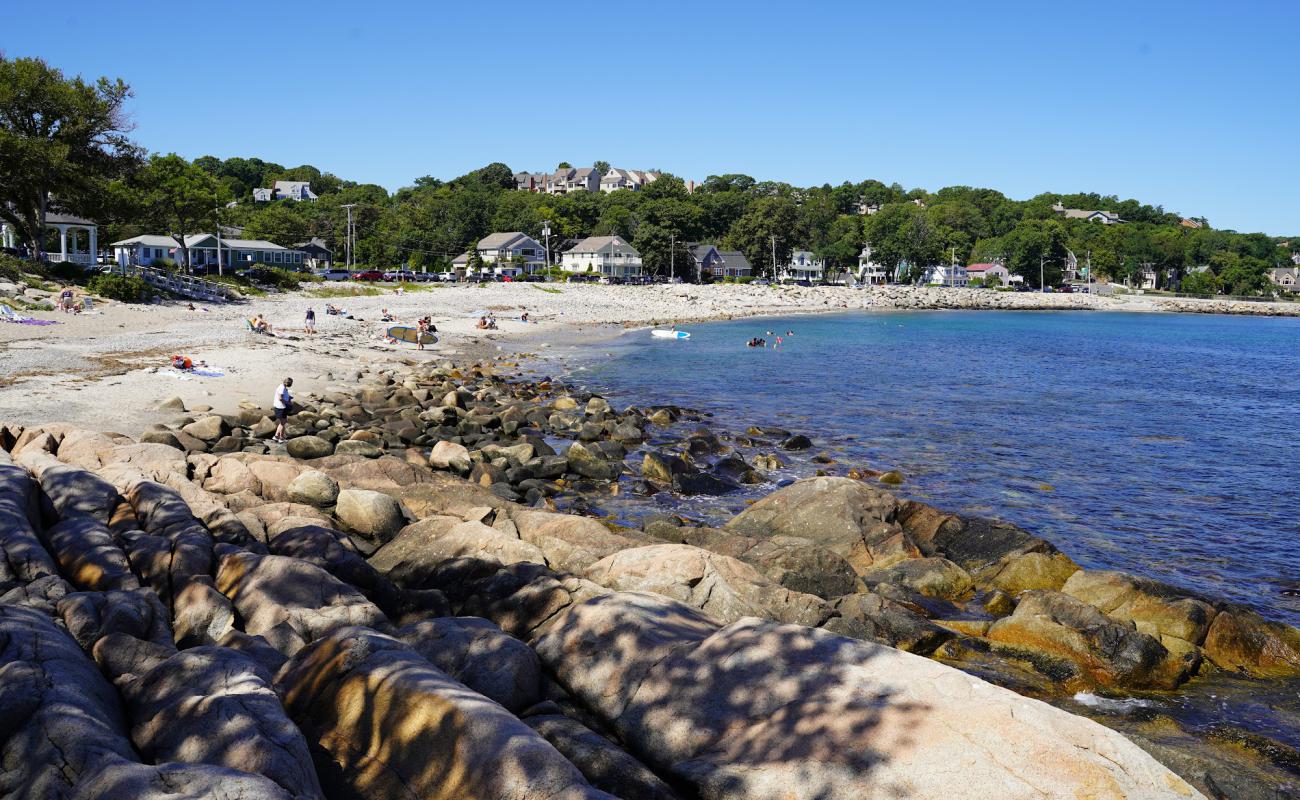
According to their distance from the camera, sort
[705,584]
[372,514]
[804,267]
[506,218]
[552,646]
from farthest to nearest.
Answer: [804,267] → [506,218] → [372,514] → [705,584] → [552,646]

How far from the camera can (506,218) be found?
137375 millimetres

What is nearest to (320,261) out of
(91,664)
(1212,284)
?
(91,664)

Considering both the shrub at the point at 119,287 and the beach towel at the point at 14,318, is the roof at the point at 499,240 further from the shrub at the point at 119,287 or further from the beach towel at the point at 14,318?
the beach towel at the point at 14,318

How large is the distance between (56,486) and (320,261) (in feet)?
358

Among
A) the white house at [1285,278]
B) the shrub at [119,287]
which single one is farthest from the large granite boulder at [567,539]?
the white house at [1285,278]

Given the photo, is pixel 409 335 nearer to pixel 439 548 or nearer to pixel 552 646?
pixel 439 548

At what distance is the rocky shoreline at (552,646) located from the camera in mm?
6047

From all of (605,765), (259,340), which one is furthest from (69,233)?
(605,765)

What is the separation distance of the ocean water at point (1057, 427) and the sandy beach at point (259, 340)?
9201mm

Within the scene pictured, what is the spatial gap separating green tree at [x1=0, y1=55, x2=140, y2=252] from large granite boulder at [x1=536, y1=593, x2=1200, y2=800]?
6023cm

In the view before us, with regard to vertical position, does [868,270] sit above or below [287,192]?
below

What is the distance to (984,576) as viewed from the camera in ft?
49.3

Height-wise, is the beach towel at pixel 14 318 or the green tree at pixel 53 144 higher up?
the green tree at pixel 53 144

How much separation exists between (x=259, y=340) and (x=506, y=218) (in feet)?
330
